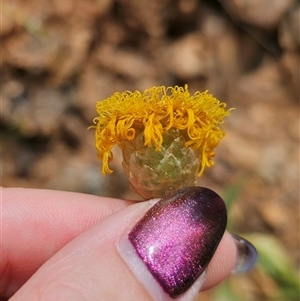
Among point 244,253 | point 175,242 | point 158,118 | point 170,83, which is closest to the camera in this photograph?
point 175,242

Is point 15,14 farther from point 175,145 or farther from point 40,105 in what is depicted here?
point 175,145

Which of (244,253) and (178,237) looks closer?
(178,237)

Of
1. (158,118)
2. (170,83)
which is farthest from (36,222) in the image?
(170,83)

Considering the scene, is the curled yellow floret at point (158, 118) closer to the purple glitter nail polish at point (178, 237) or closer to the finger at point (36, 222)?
the purple glitter nail polish at point (178, 237)

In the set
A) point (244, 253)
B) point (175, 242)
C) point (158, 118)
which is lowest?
point (244, 253)

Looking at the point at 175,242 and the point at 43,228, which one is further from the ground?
the point at 175,242

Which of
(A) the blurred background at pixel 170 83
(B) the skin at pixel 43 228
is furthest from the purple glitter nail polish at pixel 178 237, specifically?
(A) the blurred background at pixel 170 83

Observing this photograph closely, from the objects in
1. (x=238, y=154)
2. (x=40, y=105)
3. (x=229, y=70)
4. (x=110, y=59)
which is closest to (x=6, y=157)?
(x=40, y=105)

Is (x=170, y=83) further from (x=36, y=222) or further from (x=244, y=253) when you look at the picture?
(x=36, y=222)

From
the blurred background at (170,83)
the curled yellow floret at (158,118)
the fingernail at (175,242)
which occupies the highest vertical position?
the curled yellow floret at (158,118)
